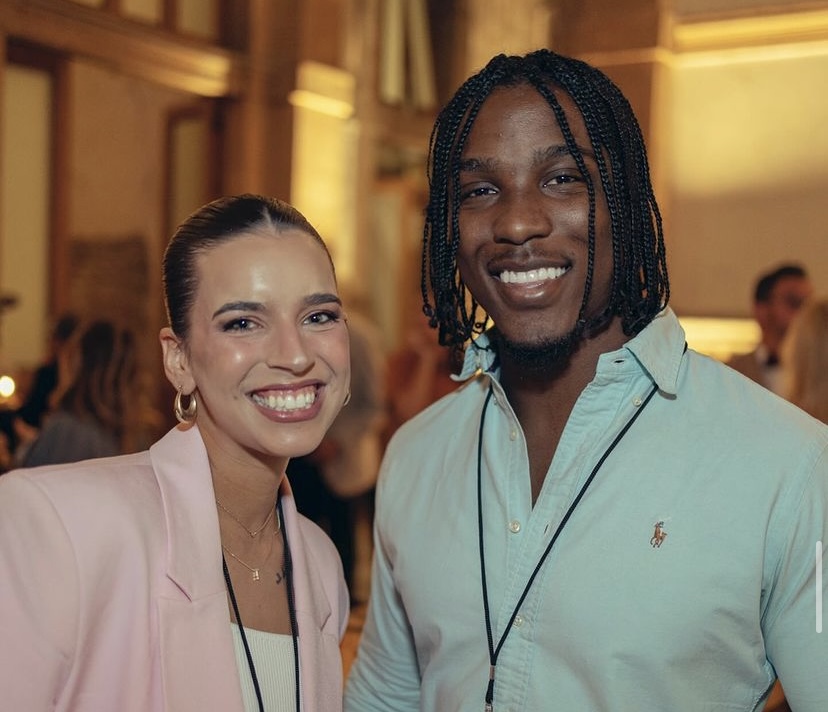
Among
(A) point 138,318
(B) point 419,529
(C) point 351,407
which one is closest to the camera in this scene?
(B) point 419,529

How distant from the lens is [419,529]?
1.92m

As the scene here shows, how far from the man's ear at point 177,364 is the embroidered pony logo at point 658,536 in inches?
31.4

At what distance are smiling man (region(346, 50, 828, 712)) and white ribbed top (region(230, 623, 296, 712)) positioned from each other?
219 millimetres

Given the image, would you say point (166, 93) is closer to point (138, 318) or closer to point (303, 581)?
point (138, 318)

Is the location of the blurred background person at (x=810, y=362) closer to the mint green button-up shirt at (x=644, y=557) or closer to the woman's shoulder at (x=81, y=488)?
the mint green button-up shirt at (x=644, y=557)

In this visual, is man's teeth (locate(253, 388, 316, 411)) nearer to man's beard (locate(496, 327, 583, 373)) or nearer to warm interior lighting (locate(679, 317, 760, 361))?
man's beard (locate(496, 327, 583, 373))

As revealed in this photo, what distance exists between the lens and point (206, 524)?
6.08 ft

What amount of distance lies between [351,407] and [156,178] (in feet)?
12.1

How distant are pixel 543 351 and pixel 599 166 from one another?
1.03 ft

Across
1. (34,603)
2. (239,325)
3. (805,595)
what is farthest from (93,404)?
(805,595)

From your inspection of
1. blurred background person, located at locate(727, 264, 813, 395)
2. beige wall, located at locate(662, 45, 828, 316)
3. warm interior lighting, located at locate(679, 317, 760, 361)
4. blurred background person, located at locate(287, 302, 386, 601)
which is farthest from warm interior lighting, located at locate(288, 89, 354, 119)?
blurred background person, located at locate(727, 264, 813, 395)

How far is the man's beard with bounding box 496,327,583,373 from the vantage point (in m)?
1.78

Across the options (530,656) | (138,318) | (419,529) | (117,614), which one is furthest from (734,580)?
(138,318)

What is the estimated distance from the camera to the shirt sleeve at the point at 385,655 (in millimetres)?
2031
